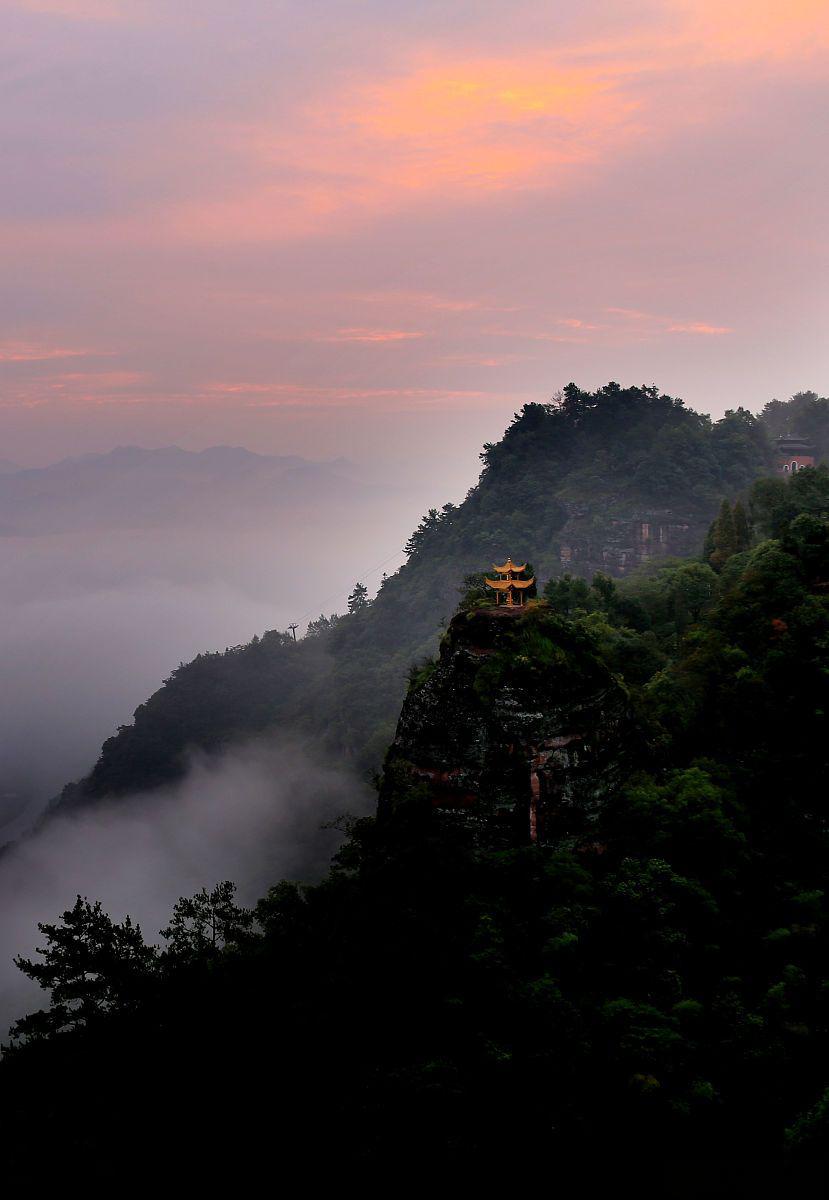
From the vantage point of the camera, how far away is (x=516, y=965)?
2188cm

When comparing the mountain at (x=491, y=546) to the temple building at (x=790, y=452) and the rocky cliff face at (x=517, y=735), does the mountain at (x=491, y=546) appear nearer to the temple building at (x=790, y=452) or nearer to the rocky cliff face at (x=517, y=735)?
the temple building at (x=790, y=452)

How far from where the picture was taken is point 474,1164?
15.7m

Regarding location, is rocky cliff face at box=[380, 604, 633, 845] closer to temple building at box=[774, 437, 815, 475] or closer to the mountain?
the mountain

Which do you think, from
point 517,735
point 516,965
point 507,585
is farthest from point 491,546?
point 516,965

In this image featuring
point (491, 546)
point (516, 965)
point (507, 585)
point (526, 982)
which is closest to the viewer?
point (526, 982)

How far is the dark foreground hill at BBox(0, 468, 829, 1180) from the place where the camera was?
16469 millimetres

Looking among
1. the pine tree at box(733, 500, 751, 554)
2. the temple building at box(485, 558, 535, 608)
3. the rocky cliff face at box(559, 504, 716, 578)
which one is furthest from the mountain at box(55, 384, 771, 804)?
the temple building at box(485, 558, 535, 608)

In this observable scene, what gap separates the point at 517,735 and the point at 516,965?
27.2 feet

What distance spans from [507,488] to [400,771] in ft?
285

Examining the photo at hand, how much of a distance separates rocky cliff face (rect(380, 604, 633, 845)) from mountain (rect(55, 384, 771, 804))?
59.0 metres

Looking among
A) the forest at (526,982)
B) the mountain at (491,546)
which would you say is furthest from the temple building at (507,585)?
the mountain at (491,546)

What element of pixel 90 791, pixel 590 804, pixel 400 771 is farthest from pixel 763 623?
pixel 90 791

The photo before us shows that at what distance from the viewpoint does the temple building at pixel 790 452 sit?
10256 cm

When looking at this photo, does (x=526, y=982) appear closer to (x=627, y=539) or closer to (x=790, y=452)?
(x=627, y=539)
